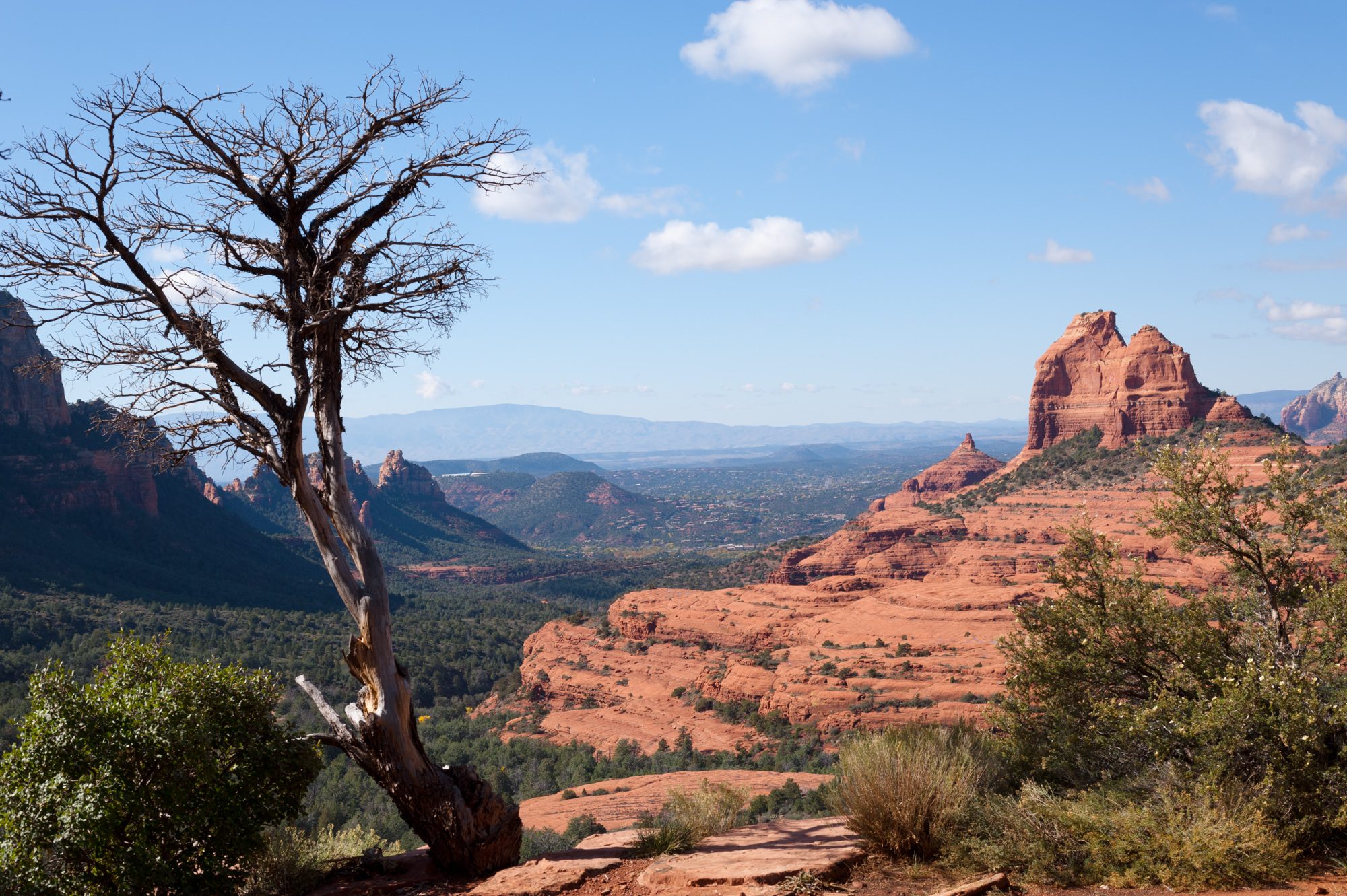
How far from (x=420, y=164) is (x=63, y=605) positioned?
46029mm

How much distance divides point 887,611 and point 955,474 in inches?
1800

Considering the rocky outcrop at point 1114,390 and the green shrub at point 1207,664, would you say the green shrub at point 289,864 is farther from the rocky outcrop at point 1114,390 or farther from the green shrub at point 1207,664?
the rocky outcrop at point 1114,390

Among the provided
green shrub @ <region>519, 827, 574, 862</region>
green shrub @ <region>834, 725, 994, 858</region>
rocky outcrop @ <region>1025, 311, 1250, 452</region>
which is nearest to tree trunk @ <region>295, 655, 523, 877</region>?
green shrub @ <region>834, 725, 994, 858</region>

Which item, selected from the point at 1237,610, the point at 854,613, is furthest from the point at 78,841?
the point at 854,613

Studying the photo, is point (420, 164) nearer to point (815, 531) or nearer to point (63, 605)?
point (63, 605)

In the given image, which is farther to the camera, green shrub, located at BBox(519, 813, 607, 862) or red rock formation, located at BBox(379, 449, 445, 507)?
red rock formation, located at BBox(379, 449, 445, 507)

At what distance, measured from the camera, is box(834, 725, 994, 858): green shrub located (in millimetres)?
7777

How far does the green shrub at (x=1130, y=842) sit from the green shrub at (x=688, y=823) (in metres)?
2.61

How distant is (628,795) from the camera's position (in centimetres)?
2369

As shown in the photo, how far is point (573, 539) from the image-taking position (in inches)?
6560

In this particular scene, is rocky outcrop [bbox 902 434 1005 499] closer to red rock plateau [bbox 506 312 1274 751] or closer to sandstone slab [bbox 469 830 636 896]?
red rock plateau [bbox 506 312 1274 751]

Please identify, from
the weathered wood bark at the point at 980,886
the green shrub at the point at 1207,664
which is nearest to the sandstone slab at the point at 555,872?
the weathered wood bark at the point at 980,886

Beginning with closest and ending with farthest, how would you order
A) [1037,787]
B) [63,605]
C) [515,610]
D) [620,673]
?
[1037,787] < [63,605] < [620,673] < [515,610]

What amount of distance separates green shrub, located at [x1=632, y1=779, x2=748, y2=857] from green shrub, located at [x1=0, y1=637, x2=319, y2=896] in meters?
3.61
